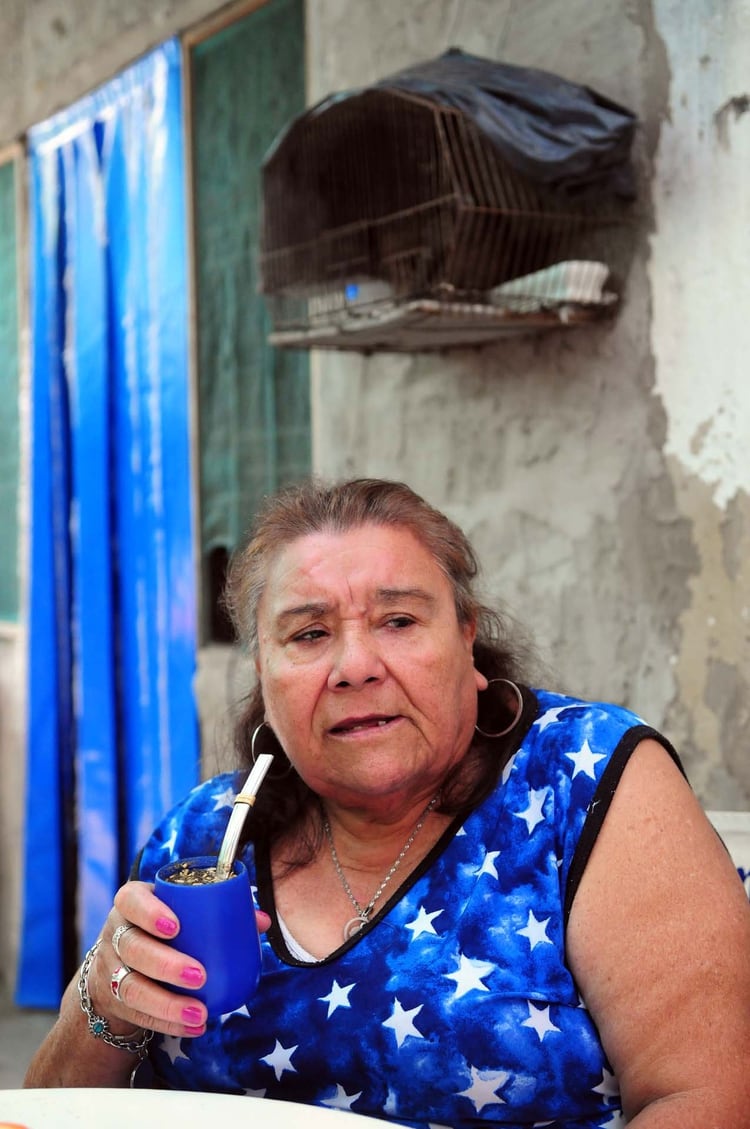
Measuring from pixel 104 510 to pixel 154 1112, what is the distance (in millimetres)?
3284

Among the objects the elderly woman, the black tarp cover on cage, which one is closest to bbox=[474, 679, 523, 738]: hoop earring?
the elderly woman

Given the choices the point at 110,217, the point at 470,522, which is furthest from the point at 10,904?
the point at 470,522

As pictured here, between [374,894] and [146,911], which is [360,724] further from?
[146,911]

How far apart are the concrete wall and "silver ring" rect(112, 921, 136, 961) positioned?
74cm

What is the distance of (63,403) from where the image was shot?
4.74 metres

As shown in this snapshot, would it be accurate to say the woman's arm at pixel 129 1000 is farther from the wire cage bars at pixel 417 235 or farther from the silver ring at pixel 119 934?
the wire cage bars at pixel 417 235

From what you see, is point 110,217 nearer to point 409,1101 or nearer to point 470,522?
point 470,522

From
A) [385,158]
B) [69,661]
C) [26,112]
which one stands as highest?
[26,112]

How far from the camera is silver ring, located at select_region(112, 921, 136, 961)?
4.58 ft

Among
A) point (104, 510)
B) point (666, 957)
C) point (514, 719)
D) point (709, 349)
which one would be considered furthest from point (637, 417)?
point (104, 510)

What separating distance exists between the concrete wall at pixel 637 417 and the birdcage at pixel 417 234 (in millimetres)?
138

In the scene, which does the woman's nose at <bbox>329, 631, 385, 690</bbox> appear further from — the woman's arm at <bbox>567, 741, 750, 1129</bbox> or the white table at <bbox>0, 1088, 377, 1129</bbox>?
the white table at <bbox>0, 1088, 377, 1129</bbox>

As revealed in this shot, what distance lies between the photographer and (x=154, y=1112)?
122 cm

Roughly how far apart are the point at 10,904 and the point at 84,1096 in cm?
423
